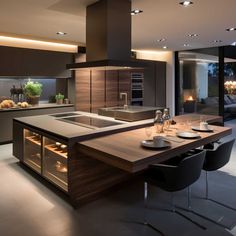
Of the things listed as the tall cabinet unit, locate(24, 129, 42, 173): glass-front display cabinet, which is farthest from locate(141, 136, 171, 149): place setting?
the tall cabinet unit

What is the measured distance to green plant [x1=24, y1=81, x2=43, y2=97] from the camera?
5.95 m

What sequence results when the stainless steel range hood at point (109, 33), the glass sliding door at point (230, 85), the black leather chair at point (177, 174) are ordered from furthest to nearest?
the glass sliding door at point (230, 85) → the stainless steel range hood at point (109, 33) → the black leather chair at point (177, 174)

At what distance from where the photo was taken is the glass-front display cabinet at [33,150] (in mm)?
3637

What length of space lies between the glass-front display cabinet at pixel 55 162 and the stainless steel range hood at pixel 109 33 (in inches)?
44.5

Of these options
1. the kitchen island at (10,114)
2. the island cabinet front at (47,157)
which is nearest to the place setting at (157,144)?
the island cabinet front at (47,157)

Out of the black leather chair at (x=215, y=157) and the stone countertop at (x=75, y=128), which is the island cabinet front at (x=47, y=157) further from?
the black leather chair at (x=215, y=157)

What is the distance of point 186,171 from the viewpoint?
2324mm

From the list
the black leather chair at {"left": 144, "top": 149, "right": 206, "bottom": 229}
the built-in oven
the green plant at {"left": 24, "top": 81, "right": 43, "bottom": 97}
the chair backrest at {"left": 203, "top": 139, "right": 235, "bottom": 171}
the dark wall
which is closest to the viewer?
the black leather chair at {"left": 144, "top": 149, "right": 206, "bottom": 229}

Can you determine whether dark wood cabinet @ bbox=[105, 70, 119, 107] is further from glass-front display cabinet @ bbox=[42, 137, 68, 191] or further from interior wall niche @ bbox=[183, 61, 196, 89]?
glass-front display cabinet @ bbox=[42, 137, 68, 191]

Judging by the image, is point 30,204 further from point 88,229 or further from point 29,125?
point 29,125

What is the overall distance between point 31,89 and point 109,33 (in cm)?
347

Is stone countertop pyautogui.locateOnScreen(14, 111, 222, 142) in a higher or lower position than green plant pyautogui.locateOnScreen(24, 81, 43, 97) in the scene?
lower

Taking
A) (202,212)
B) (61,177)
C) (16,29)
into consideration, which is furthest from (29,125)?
(202,212)

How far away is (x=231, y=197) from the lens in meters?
3.08
